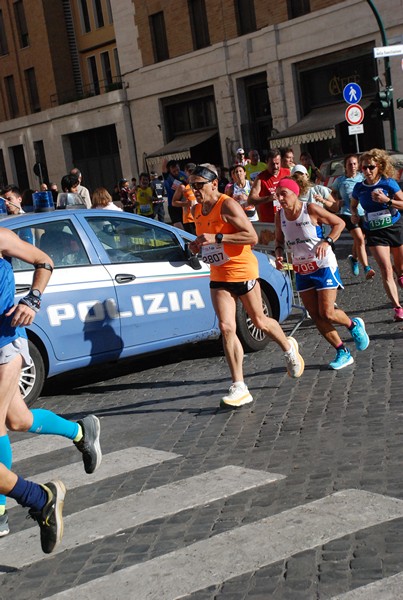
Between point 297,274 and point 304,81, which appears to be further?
point 304,81

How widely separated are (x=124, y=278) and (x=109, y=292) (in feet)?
0.74

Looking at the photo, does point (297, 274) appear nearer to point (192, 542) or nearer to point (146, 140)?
point (192, 542)

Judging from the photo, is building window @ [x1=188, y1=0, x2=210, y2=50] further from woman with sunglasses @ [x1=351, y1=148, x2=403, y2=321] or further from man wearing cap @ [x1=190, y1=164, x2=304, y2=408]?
man wearing cap @ [x1=190, y1=164, x2=304, y2=408]

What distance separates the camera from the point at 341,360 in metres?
8.77

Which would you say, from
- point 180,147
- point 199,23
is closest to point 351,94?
point 180,147

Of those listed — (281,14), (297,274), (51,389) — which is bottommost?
(51,389)

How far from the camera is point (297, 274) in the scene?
8891 millimetres

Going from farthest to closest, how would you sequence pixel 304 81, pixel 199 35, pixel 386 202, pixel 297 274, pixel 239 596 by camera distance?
pixel 199 35, pixel 304 81, pixel 386 202, pixel 297 274, pixel 239 596

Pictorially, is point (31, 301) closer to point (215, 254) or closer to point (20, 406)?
point (20, 406)

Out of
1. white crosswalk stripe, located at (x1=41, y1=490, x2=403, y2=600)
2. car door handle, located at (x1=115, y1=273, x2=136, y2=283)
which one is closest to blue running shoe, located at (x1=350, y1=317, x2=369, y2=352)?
car door handle, located at (x1=115, y1=273, x2=136, y2=283)

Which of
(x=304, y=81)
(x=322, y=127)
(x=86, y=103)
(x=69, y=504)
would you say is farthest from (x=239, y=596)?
(x=86, y=103)

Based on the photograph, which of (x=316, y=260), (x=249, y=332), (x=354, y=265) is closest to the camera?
(x=316, y=260)

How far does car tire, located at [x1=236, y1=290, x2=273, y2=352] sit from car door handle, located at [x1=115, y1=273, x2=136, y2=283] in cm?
115

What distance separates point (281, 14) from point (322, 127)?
506cm
